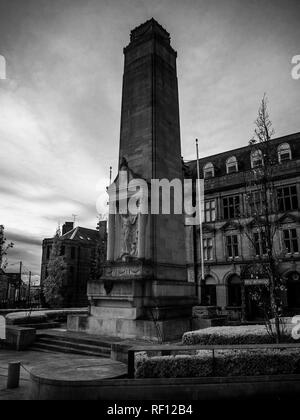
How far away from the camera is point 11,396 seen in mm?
7723

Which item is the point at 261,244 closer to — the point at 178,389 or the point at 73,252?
the point at 178,389

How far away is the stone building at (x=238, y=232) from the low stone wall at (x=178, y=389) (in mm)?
25866

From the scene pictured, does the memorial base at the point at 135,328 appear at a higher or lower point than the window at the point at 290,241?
lower

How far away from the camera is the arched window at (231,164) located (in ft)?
139

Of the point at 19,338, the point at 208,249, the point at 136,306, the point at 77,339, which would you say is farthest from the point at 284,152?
the point at 19,338

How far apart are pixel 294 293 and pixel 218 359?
3030 centimetres

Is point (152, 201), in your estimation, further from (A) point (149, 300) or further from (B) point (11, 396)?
(B) point (11, 396)

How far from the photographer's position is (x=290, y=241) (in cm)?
3484

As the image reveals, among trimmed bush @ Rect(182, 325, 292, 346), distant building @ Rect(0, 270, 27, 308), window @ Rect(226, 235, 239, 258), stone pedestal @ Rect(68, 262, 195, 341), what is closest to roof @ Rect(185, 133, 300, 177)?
window @ Rect(226, 235, 239, 258)

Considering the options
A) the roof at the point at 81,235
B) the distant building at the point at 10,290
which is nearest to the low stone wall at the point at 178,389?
the distant building at the point at 10,290

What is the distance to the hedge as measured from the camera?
23.9 feet

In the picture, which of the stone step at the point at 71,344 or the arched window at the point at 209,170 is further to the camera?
the arched window at the point at 209,170

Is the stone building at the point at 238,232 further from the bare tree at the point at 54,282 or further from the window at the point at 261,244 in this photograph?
the window at the point at 261,244

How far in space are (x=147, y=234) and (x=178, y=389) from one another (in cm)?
858
